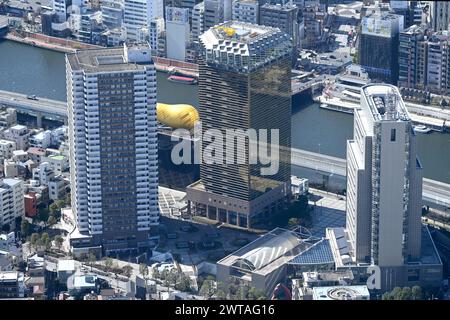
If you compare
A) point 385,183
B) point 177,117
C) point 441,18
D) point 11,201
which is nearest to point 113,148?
point 11,201

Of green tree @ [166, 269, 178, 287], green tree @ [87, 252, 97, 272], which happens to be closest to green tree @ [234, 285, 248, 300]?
green tree @ [166, 269, 178, 287]

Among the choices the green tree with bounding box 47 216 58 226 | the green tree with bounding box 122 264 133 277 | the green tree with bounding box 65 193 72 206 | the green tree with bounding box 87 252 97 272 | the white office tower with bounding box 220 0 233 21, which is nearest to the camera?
the green tree with bounding box 122 264 133 277

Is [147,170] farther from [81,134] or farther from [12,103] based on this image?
[12,103]

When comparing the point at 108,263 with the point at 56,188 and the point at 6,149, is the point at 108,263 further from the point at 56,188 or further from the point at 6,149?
the point at 6,149

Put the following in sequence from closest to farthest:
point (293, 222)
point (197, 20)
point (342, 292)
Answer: point (342, 292)
point (293, 222)
point (197, 20)

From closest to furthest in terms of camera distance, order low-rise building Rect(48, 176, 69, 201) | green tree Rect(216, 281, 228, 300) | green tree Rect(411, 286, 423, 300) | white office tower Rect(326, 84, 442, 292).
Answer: green tree Rect(216, 281, 228, 300) < white office tower Rect(326, 84, 442, 292) < green tree Rect(411, 286, 423, 300) < low-rise building Rect(48, 176, 69, 201)

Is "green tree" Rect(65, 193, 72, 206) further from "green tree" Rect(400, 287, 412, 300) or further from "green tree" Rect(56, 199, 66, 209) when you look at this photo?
"green tree" Rect(400, 287, 412, 300)
